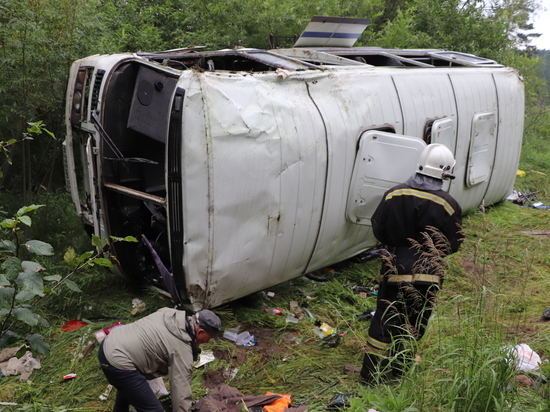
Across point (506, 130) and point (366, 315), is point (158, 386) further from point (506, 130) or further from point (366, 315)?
point (506, 130)

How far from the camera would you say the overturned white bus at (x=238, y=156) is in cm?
411

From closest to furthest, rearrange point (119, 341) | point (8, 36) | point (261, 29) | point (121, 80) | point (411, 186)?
point (119, 341) < point (411, 186) < point (121, 80) < point (8, 36) < point (261, 29)

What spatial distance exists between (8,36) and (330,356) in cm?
451

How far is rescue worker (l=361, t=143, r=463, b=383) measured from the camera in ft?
12.9

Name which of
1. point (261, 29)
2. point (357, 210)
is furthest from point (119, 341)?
point (261, 29)

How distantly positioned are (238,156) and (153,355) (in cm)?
160

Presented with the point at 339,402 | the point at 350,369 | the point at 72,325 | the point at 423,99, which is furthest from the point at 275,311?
the point at 423,99

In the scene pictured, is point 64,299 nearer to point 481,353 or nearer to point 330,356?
point 330,356

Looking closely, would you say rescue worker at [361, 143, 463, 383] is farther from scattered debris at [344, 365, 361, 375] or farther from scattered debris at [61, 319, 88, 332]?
scattered debris at [61, 319, 88, 332]

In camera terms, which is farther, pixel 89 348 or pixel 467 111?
pixel 467 111

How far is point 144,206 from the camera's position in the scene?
5160 mm

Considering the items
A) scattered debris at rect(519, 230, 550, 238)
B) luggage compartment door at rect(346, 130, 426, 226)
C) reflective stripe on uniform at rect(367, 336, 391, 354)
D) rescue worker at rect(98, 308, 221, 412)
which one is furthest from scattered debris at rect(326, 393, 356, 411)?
scattered debris at rect(519, 230, 550, 238)

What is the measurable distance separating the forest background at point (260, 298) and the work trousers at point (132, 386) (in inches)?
20.3

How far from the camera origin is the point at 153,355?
3439 millimetres
